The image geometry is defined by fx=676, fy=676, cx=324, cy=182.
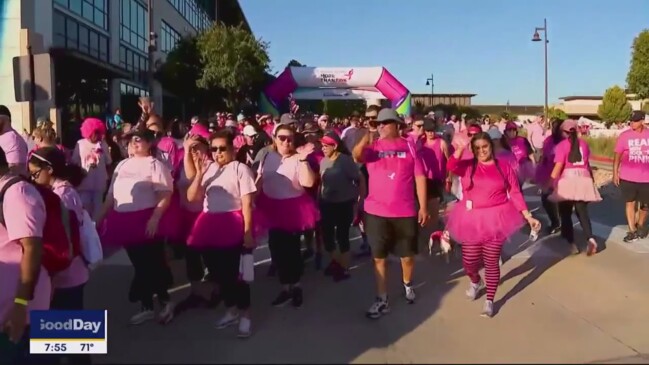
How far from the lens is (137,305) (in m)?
6.25

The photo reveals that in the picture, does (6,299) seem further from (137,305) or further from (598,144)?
(598,144)

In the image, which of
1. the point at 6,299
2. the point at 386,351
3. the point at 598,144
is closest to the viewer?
the point at 6,299

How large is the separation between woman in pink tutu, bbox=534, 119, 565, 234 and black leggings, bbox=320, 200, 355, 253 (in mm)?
3184

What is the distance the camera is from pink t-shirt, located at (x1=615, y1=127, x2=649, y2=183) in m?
9.04

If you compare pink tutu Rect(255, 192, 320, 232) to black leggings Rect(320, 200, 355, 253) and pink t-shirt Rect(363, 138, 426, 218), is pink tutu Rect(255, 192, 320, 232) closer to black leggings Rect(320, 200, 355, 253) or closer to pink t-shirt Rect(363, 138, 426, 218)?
pink t-shirt Rect(363, 138, 426, 218)

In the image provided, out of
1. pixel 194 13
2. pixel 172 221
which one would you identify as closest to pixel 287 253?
pixel 172 221

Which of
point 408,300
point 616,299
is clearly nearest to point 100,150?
point 408,300

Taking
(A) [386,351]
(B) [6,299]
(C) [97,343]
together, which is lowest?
(A) [386,351]

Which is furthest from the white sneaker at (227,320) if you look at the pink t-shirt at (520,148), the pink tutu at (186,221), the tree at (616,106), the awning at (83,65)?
A: the tree at (616,106)

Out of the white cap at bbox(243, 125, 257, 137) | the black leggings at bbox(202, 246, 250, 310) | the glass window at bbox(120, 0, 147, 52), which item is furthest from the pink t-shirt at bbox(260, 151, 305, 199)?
the glass window at bbox(120, 0, 147, 52)

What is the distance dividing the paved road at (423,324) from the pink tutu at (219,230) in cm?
75

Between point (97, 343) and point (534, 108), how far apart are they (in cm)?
11543

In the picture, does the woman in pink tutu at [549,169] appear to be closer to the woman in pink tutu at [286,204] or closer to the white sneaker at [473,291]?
the white sneaker at [473,291]

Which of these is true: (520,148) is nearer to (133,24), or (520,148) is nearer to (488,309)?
(488,309)
